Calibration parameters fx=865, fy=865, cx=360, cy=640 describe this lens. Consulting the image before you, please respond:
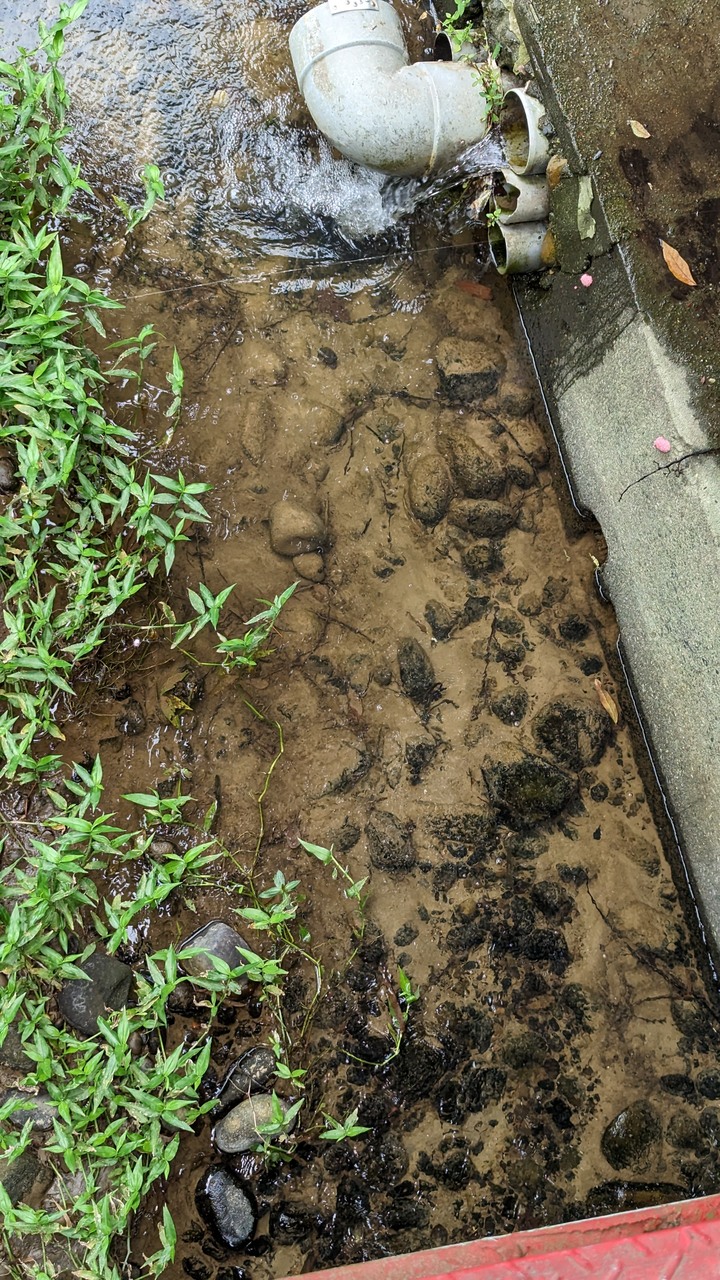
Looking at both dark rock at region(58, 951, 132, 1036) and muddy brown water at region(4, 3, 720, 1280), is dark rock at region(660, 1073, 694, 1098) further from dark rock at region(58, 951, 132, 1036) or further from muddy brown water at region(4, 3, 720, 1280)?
dark rock at region(58, 951, 132, 1036)

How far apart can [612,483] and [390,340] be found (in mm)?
1043

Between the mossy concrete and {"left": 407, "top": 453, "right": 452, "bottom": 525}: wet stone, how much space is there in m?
0.52

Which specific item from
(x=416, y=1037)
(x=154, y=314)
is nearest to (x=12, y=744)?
(x=416, y=1037)

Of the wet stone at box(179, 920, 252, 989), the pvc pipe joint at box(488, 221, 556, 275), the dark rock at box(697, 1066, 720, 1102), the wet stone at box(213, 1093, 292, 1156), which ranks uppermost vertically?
the pvc pipe joint at box(488, 221, 556, 275)

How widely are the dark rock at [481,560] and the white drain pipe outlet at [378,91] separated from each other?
1.46 metres

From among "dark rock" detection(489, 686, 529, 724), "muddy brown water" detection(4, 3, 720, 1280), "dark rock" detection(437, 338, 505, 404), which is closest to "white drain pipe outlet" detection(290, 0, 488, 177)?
"muddy brown water" detection(4, 3, 720, 1280)

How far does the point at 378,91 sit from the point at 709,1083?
3.46m

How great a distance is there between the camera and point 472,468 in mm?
3170

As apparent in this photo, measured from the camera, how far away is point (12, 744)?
8.38 ft

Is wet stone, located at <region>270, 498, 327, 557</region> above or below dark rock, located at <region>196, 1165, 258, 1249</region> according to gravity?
above

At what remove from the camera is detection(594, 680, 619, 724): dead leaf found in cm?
301

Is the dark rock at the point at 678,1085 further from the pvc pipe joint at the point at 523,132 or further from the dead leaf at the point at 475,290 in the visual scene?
the pvc pipe joint at the point at 523,132

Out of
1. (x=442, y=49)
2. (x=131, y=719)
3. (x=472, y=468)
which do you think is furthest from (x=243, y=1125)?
(x=442, y=49)

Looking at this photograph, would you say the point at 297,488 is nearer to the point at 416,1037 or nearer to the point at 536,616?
the point at 536,616
